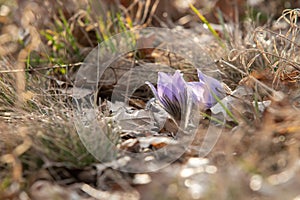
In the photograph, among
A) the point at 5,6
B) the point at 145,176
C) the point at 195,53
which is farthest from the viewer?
the point at 5,6

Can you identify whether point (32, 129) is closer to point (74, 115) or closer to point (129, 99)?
point (74, 115)

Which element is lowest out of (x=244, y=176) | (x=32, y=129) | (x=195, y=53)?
(x=195, y=53)

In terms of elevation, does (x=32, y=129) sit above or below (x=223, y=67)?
above

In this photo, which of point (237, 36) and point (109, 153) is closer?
point (109, 153)

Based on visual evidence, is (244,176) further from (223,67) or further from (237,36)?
(237,36)

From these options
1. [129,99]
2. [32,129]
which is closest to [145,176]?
[32,129]

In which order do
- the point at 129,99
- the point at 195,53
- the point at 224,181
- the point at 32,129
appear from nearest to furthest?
the point at 224,181 → the point at 32,129 → the point at 129,99 → the point at 195,53

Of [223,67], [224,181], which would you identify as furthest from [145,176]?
[223,67]
